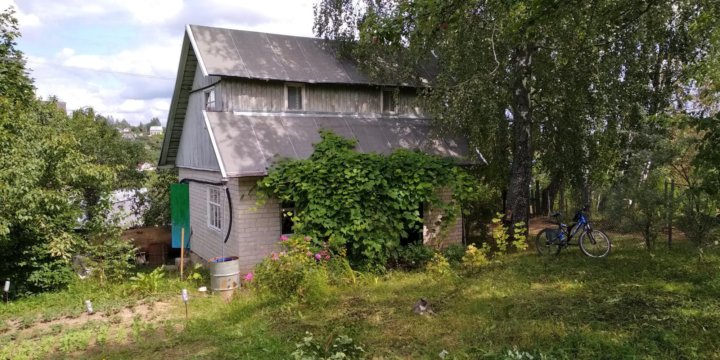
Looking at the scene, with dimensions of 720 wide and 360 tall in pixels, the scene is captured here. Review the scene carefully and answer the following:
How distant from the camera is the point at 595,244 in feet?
33.9

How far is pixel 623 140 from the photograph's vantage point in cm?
1276

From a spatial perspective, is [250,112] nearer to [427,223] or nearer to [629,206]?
[427,223]

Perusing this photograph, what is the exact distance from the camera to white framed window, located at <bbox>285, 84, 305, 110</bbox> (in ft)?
39.4

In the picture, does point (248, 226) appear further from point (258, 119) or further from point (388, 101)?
point (388, 101)

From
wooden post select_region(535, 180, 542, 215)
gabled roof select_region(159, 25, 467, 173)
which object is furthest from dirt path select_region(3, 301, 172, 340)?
wooden post select_region(535, 180, 542, 215)

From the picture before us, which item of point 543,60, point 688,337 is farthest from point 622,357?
point 543,60

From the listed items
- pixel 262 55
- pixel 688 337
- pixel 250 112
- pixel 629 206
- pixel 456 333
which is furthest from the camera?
pixel 262 55

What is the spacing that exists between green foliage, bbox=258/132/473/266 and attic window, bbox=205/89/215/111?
319 cm

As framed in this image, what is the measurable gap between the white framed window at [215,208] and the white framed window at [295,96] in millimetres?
2839

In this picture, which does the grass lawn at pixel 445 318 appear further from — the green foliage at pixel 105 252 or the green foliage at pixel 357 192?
the green foliage at pixel 105 252

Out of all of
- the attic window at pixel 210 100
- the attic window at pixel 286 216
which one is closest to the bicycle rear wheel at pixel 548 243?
the attic window at pixel 286 216

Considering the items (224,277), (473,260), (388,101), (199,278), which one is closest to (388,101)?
(388,101)

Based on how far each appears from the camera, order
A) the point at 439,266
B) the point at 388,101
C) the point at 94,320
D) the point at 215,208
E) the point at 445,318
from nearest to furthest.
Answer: the point at 445,318
the point at 94,320
the point at 439,266
the point at 215,208
the point at 388,101

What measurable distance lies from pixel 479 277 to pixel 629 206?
3.99m
